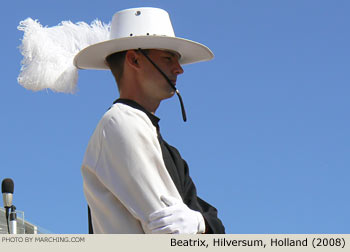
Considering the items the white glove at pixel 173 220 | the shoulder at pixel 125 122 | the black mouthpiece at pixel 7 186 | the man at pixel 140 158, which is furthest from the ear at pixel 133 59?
the black mouthpiece at pixel 7 186

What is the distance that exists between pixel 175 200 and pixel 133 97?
31.0 inches

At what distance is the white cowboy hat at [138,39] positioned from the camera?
5.00 metres

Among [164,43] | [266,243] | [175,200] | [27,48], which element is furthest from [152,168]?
[27,48]

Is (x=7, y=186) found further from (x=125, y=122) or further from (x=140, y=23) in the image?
(x=125, y=122)

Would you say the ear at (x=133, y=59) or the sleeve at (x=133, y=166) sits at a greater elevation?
the ear at (x=133, y=59)

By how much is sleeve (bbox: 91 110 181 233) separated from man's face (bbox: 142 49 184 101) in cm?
43

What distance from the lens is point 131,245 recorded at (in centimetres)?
413

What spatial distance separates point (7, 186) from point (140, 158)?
8.36 m

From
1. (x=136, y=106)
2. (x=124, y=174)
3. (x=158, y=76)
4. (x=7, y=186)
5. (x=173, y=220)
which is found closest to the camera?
(x=173, y=220)

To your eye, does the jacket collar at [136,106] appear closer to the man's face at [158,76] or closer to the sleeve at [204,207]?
the man's face at [158,76]

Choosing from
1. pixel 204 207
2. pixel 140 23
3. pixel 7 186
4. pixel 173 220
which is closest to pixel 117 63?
pixel 140 23

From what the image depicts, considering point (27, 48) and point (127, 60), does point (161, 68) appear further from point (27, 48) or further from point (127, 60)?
point (27, 48)

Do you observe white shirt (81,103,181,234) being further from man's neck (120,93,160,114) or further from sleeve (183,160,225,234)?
man's neck (120,93,160,114)

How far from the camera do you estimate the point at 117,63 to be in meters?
5.05
